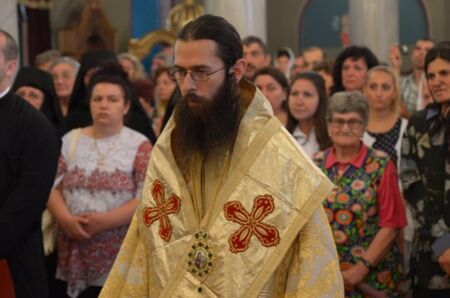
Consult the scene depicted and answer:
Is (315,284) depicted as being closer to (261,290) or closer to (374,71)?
(261,290)

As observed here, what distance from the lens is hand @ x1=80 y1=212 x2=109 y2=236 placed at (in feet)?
18.3

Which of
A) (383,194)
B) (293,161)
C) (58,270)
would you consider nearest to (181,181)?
(293,161)

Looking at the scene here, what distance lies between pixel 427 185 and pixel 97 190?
1.73 m

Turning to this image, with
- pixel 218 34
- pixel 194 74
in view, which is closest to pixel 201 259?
pixel 194 74

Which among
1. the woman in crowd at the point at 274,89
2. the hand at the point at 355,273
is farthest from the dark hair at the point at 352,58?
the hand at the point at 355,273

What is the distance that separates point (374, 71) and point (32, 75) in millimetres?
2129

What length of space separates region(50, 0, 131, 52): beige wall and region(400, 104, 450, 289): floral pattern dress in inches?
538

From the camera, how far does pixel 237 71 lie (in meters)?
3.28

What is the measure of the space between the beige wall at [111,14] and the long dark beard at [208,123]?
15370mm

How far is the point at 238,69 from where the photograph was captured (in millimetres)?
3277

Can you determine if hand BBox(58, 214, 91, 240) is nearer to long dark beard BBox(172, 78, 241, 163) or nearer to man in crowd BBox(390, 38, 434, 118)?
long dark beard BBox(172, 78, 241, 163)

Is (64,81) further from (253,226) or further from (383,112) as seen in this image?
(253,226)

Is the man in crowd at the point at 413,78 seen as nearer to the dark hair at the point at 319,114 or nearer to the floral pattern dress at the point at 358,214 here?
the dark hair at the point at 319,114

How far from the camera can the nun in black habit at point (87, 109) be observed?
6477 mm
